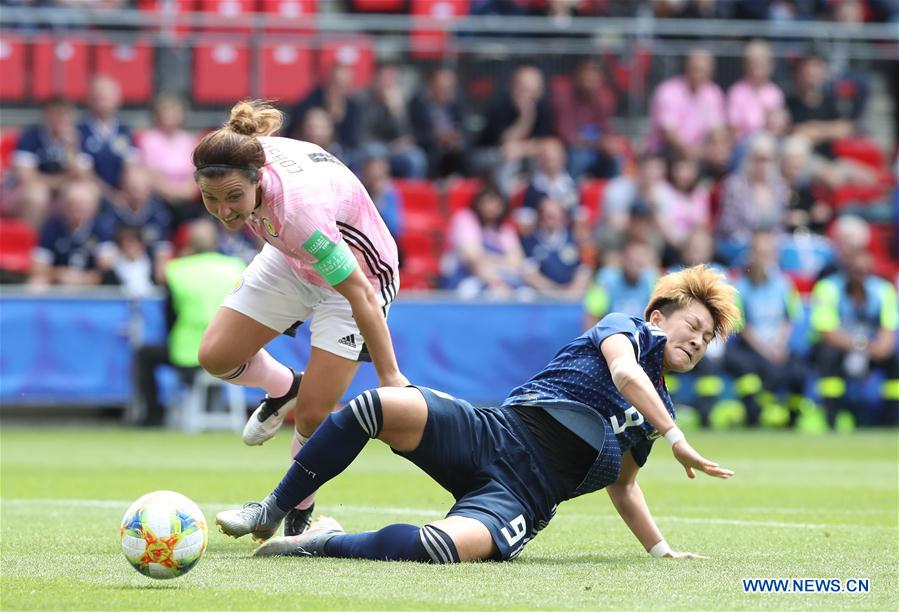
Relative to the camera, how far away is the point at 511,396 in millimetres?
6797

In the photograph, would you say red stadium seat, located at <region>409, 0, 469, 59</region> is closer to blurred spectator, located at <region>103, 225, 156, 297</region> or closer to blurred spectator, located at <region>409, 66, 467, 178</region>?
blurred spectator, located at <region>409, 66, 467, 178</region>

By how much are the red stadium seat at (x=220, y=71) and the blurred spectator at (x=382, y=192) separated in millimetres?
2755

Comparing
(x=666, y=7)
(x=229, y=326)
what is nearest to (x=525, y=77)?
(x=666, y=7)

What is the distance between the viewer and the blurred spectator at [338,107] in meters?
18.2

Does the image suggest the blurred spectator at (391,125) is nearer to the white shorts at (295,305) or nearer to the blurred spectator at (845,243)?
the blurred spectator at (845,243)

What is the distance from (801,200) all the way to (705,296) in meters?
13.2

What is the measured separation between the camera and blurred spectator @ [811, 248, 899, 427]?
17.2 m

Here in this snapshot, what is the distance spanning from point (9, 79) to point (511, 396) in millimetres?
13784

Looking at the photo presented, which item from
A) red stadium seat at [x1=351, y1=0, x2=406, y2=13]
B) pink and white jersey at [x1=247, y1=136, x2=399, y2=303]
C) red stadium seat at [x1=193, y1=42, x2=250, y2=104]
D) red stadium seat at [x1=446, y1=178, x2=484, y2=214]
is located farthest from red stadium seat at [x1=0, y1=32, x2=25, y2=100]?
pink and white jersey at [x1=247, y1=136, x2=399, y2=303]

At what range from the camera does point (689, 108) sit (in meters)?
20.1

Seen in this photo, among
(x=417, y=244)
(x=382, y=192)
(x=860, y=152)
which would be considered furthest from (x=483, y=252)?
(x=860, y=152)

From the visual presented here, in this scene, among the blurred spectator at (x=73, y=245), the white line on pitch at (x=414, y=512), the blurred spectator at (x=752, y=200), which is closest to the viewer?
the white line on pitch at (x=414, y=512)

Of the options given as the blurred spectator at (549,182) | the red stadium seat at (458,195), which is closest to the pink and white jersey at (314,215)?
the blurred spectator at (549,182)

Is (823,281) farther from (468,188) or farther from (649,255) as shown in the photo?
(468,188)
